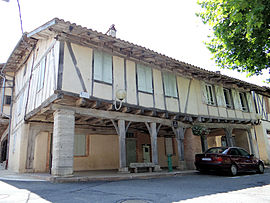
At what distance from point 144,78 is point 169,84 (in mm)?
1711

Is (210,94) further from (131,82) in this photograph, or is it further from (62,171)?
(62,171)

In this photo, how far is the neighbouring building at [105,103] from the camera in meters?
7.61

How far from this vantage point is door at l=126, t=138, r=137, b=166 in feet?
43.8

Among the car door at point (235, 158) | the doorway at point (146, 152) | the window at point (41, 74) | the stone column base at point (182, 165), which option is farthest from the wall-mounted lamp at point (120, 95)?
the doorway at point (146, 152)

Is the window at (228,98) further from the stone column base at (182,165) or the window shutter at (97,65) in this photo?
the window shutter at (97,65)

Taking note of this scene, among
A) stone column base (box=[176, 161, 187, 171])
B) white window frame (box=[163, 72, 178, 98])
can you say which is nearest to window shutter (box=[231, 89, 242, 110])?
white window frame (box=[163, 72, 178, 98])

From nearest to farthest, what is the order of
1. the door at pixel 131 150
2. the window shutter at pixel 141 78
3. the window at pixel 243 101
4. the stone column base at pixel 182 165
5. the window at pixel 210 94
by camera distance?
the window shutter at pixel 141 78
the stone column base at pixel 182 165
the window at pixel 210 94
the door at pixel 131 150
the window at pixel 243 101

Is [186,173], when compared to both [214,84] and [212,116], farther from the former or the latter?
[214,84]

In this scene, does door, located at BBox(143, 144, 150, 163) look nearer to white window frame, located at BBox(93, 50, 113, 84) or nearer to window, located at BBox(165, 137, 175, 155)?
window, located at BBox(165, 137, 175, 155)

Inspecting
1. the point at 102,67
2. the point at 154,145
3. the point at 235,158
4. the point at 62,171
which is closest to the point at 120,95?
the point at 102,67

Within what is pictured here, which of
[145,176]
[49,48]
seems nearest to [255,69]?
[145,176]

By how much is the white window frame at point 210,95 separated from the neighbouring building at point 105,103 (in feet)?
0.21

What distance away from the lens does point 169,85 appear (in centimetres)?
1113

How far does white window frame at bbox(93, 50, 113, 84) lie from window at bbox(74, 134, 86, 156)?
434 cm
